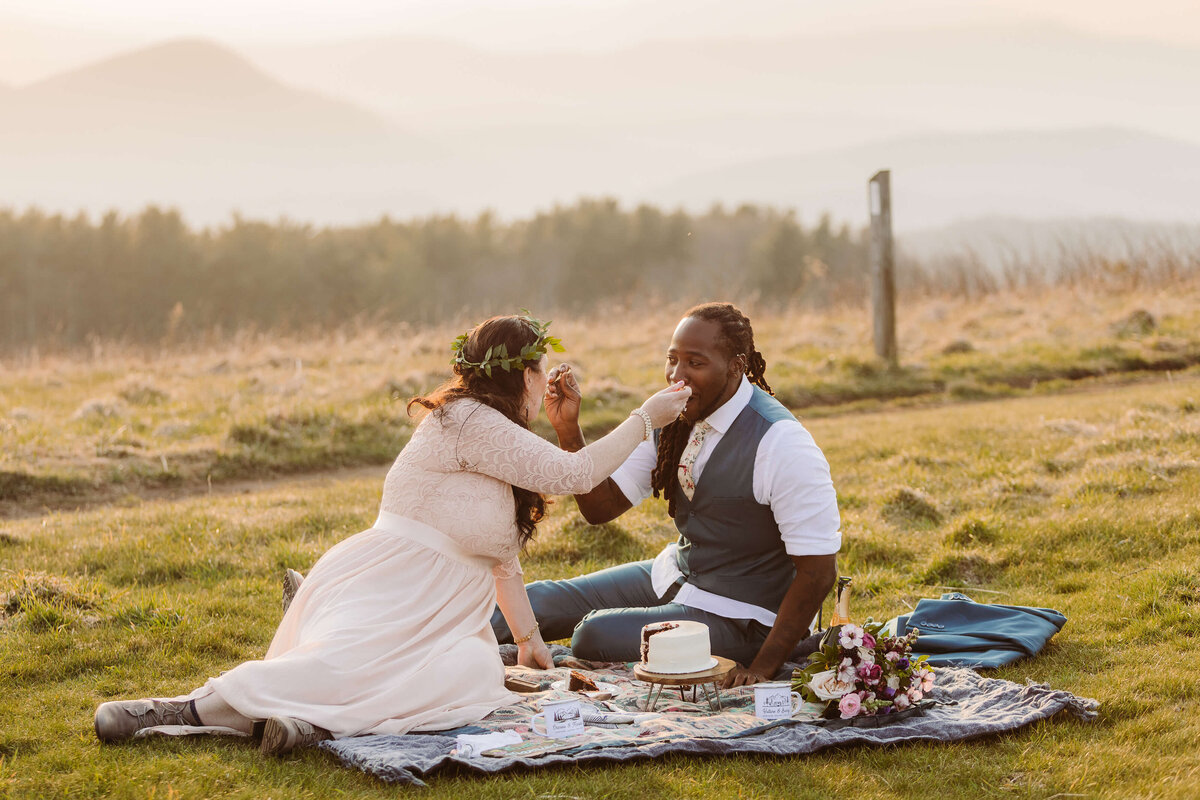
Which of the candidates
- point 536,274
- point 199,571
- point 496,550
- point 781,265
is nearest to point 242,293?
point 536,274

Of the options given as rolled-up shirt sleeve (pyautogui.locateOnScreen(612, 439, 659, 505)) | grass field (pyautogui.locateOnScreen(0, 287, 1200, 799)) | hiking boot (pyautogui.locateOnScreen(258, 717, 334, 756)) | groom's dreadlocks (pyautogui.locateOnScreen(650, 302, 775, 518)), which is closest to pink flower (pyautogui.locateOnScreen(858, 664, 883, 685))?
grass field (pyautogui.locateOnScreen(0, 287, 1200, 799))

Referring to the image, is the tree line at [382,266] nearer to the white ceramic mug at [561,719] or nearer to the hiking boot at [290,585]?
the hiking boot at [290,585]

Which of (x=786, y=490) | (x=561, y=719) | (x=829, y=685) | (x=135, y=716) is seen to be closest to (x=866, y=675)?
(x=829, y=685)

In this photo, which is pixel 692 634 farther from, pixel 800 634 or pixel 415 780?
pixel 415 780

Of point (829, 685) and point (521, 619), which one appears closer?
point (829, 685)

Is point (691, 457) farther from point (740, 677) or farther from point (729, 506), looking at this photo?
point (740, 677)

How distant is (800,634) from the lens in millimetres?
4352

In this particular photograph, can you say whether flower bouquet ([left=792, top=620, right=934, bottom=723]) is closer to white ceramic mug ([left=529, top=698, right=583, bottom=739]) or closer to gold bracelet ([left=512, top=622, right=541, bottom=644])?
white ceramic mug ([left=529, top=698, right=583, bottom=739])

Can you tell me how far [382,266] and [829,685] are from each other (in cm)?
2880

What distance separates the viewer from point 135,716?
412 centimetres

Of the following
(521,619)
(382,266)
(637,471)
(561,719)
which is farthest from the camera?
(382,266)

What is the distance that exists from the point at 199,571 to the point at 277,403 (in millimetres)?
5493

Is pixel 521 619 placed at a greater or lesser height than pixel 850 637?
lesser

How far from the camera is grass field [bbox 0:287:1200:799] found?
151 inches
